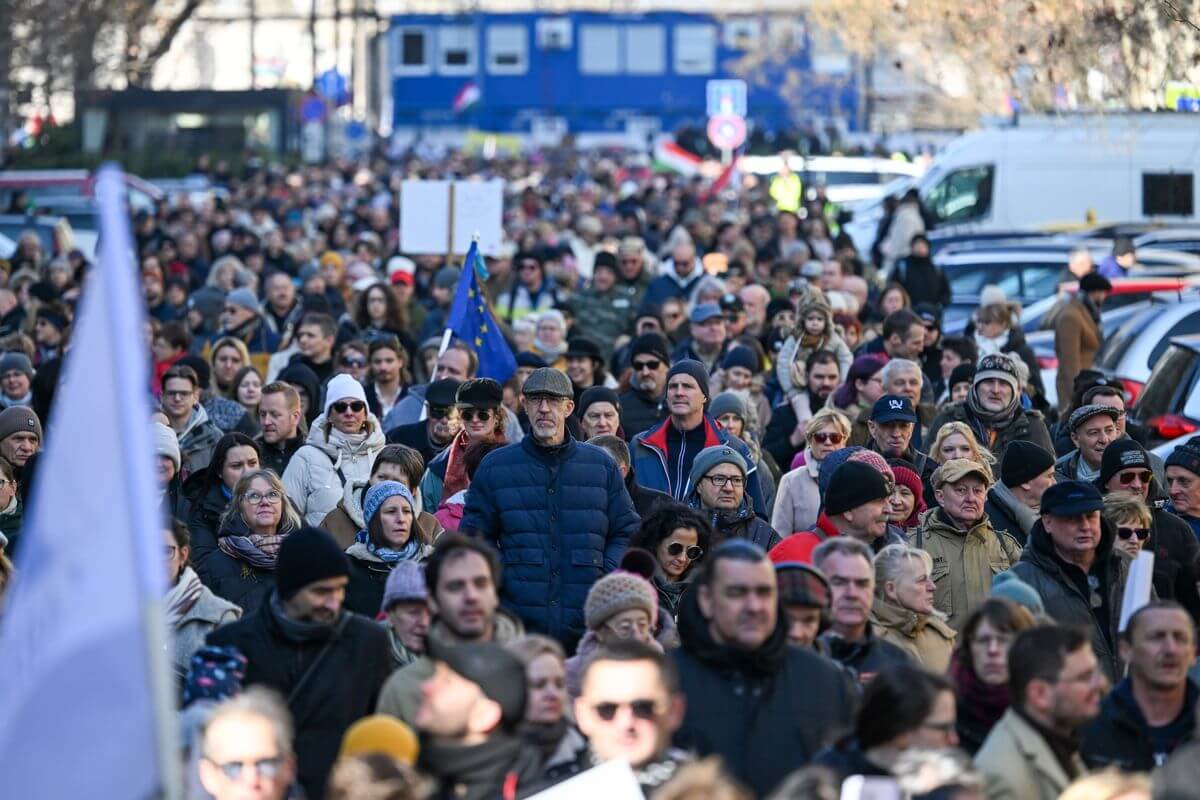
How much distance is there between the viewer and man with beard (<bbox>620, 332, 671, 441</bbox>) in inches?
520

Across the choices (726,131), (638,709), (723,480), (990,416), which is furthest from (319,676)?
(726,131)

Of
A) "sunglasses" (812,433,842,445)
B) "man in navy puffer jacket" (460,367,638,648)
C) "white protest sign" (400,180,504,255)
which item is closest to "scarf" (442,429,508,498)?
"man in navy puffer jacket" (460,367,638,648)

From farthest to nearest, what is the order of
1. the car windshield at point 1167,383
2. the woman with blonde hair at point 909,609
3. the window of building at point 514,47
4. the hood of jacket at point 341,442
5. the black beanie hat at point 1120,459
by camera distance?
the window of building at point 514,47 → the car windshield at point 1167,383 → the hood of jacket at point 341,442 → the black beanie hat at point 1120,459 → the woman with blonde hair at point 909,609

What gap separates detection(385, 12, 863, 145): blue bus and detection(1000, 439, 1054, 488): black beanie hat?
8607 cm

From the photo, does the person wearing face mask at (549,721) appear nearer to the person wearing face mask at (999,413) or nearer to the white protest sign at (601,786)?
the white protest sign at (601,786)

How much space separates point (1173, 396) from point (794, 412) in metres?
2.13

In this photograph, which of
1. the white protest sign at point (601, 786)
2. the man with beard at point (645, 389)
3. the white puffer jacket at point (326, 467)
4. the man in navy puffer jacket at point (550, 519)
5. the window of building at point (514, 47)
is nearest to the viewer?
the white protest sign at point (601, 786)

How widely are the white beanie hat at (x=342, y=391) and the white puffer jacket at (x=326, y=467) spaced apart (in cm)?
13

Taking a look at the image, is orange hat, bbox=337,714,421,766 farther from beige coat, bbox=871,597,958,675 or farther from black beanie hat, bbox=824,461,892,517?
black beanie hat, bbox=824,461,892,517

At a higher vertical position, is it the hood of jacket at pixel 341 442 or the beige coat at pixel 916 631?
the hood of jacket at pixel 341 442

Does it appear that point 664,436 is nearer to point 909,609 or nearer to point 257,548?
point 257,548

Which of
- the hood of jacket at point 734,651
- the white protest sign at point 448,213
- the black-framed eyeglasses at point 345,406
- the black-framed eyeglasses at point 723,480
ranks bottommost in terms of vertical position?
the hood of jacket at point 734,651

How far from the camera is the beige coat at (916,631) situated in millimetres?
8125

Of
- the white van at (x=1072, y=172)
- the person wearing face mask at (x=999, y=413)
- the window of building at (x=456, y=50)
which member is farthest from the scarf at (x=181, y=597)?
the window of building at (x=456, y=50)
